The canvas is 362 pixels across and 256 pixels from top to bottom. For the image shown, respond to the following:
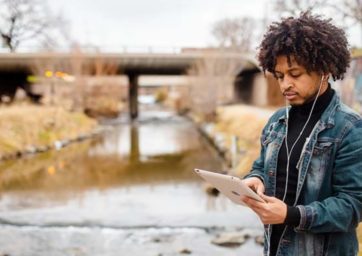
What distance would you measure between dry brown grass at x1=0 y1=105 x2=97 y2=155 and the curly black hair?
12.7m

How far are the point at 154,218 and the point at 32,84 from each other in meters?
25.7

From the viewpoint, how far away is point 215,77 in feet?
72.6

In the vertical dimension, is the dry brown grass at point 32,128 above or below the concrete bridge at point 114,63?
below

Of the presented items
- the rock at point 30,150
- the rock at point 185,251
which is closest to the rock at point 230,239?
the rock at point 185,251

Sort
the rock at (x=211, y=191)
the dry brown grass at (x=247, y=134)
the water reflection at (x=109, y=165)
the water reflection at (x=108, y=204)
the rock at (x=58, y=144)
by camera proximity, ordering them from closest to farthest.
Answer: the water reflection at (x=108, y=204) → the rock at (x=211, y=191) → the dry brown grass at (x=247, y=134) → the water reflection at (x=109, y=165) → the rock at (x=58, y=144)

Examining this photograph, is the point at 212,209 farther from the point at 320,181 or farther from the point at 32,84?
the point at 32,84

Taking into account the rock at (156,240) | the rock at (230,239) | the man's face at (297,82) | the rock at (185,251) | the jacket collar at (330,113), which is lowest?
the rock at (156,240)

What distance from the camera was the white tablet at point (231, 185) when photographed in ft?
4.94

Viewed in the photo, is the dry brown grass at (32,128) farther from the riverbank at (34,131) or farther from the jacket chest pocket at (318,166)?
the jacket chest pocket at (318,166)

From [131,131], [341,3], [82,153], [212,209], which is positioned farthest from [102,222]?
[131,131]

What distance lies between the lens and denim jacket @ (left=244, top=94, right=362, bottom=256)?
1531mm

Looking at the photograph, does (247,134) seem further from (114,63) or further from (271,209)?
(114,63)

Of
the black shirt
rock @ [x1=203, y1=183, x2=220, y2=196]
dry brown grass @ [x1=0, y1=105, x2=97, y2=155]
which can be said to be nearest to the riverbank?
dry brown grass @ [x1=0, y1=105, x2=97, y2=155]

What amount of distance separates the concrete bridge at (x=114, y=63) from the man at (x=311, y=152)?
2153cm
